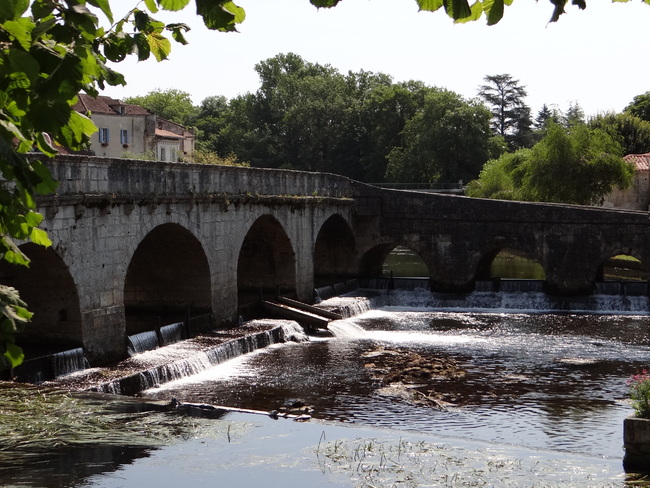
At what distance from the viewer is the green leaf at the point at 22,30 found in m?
4.11

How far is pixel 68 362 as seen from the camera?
1942cm

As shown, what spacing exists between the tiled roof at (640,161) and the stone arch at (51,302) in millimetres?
38031

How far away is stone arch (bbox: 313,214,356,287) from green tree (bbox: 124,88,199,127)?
235 ft

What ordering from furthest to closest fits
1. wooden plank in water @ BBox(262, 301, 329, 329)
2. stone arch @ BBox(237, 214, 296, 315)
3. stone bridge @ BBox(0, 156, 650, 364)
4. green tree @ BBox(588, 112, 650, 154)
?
green tree @ BBox(588, 112, 650, 154), stone arch @ BBox(237, 214, 296, 315), wooden plank in water @ BBox(262, 301, 329, 329), stone bridge @ BBox(0, 156, 650, 364)

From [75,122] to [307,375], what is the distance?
17.6 m

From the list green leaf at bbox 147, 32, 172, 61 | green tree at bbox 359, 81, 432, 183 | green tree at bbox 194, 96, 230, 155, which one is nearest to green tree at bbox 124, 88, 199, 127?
green tree at bbox 194, 96, 230, 155

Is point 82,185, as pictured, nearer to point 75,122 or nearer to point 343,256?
point 75,122

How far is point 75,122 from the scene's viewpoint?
15.4 ft

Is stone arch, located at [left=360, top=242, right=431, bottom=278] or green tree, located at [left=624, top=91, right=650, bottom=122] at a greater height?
green tree, located at [left=624, top=91, right=650, bottom=122]

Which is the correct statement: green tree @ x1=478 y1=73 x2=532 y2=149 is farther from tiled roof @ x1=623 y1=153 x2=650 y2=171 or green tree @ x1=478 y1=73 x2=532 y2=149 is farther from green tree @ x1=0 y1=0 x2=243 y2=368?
green tree @ x1=0 y1=0 x2=243 y2=368

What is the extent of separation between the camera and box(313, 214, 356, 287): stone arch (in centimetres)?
3825

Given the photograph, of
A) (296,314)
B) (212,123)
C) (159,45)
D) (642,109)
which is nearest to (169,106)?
(212,123)

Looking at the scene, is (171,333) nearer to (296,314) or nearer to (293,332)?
(293,332)

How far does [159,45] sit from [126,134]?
5502cm
